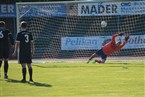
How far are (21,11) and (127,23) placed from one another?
696cm

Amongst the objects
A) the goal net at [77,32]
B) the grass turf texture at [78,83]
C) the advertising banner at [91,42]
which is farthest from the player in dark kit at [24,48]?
the advertising banner at [91,42]

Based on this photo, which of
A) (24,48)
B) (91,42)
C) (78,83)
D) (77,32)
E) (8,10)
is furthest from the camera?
(8,10)

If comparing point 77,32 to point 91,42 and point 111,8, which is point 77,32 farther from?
point 111,8

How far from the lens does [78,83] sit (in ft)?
46.2

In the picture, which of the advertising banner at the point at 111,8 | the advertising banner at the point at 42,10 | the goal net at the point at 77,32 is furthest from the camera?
the goal net at the point at 77,32

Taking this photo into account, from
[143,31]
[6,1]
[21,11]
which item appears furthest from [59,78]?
[6,1]

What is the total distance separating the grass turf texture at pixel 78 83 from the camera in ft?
39.7

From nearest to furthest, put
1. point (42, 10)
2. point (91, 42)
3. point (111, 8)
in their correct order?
1. point (111, 8)
2. point (42, 10)
3. point (91, 42)

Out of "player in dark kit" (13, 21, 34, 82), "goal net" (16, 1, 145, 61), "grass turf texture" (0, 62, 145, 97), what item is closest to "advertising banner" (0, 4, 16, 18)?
"goal net" (16, 1, 145, 61)

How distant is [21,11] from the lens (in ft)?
76.9

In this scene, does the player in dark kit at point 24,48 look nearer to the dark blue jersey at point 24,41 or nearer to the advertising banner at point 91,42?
the dark blue jersey at point 24,41

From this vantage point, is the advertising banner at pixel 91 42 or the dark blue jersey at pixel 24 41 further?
the advertising banner at pixel 91 42

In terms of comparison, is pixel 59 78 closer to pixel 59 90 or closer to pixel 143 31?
pixel 59 90

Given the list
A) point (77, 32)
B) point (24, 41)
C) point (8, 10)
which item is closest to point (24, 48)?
point (24, 41)
